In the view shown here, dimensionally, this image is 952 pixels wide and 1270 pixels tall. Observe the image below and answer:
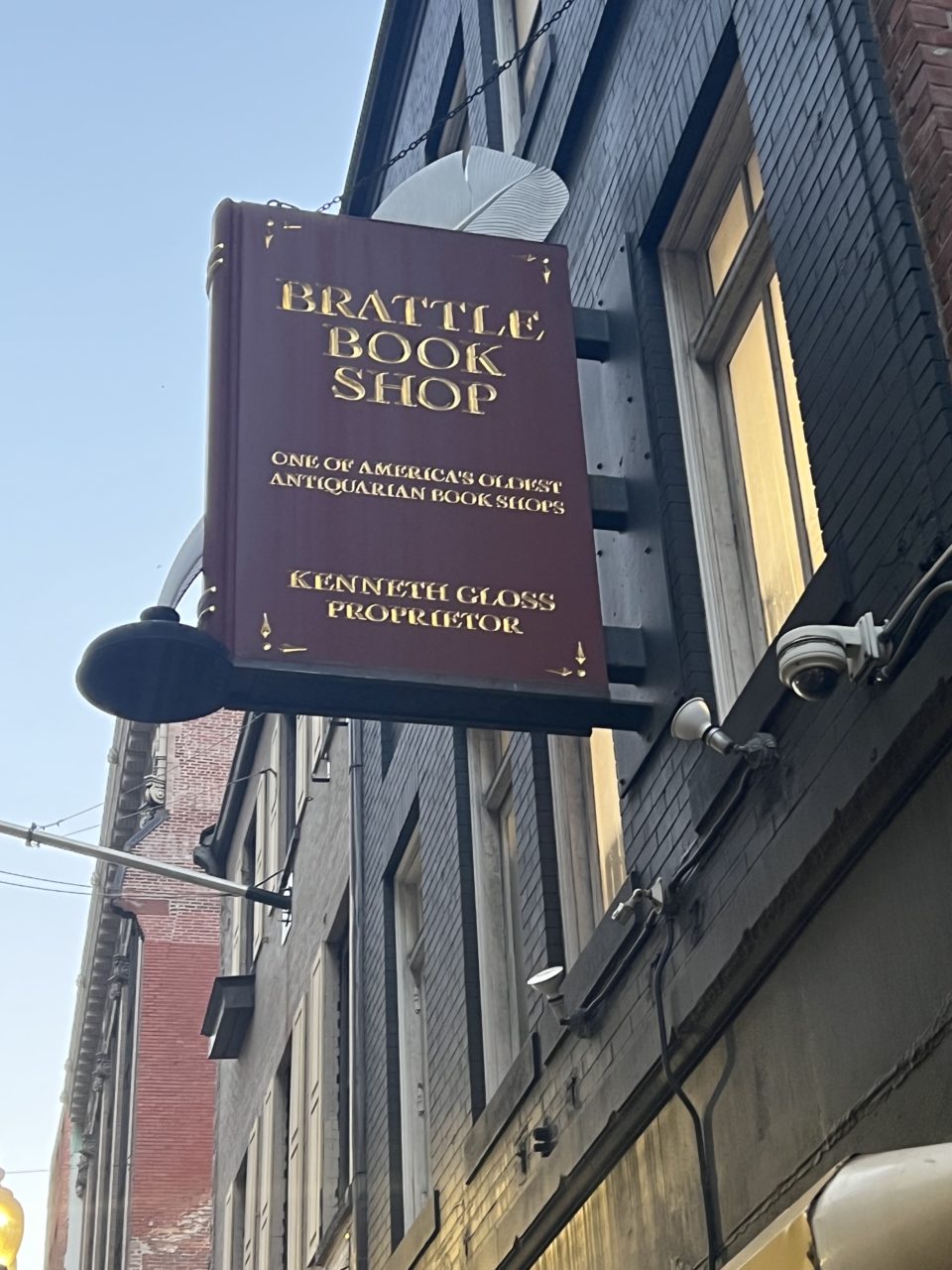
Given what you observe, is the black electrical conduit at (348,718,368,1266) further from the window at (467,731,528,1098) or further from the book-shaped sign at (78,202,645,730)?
the book-shaped sign at (78,202,645,730)

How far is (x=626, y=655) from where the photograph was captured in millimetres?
7395

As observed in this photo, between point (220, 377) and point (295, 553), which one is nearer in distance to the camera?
point (295, 553)

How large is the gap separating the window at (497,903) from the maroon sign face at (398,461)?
9.55 ft

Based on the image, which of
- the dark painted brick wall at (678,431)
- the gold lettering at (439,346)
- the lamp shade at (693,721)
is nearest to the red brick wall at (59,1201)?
the dark painted brick wall at (678,431)

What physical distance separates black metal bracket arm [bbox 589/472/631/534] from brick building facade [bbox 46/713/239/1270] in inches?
966

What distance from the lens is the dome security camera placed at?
519 cm

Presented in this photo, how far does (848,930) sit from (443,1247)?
5306 millimetres

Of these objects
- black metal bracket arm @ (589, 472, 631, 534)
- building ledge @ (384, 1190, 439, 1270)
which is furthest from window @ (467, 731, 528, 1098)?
black metal bracket arm @ (589, 472, 631, 534)

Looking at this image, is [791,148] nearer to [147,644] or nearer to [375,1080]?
[147,644]

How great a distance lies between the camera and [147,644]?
22.2 feet

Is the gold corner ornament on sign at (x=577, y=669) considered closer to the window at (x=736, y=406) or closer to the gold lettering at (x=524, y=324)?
the window at (x=736, y=406)

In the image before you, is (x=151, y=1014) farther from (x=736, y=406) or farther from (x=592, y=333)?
(x=736, y=406)

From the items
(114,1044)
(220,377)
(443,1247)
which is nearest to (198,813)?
(114,1044)

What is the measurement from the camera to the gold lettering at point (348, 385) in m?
7.50
